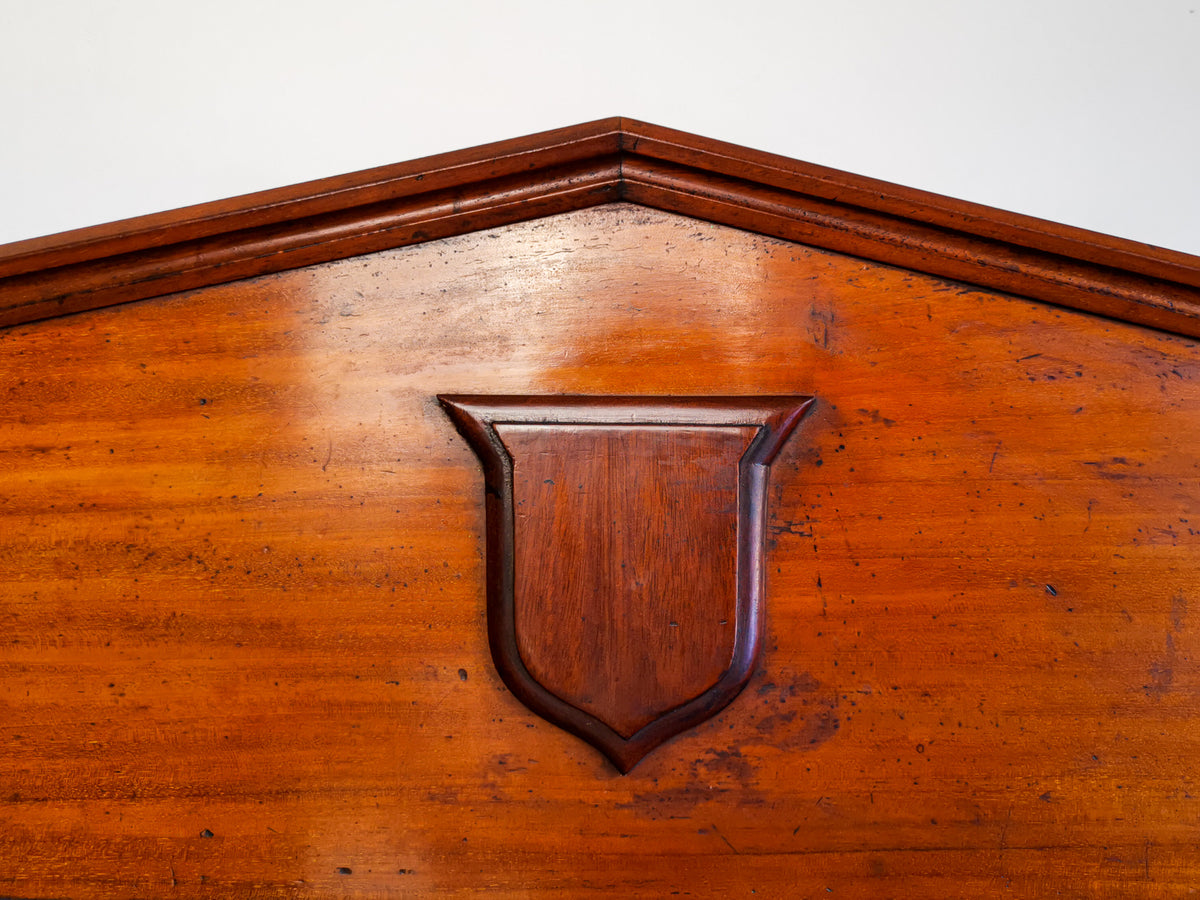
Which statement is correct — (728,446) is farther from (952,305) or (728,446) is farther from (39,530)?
(39,530)

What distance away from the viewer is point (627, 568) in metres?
0.56

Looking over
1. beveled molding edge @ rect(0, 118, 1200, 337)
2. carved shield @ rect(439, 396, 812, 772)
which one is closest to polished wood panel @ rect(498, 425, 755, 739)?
carved shield @ rect(439, 396, 812, 772)

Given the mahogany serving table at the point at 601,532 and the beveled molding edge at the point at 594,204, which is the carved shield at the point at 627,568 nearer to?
the mahogany serving table at the point at 601,532

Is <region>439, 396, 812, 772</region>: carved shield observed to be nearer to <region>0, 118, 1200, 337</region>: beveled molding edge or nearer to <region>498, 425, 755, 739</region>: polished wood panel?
<region>498, 425, 755, 739</region>: polished wood panel

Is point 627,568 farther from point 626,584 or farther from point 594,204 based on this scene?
point 594,204

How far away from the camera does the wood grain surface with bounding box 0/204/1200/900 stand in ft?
1.88

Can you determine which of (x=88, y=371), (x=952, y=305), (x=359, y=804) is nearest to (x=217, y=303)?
(x=88, y=371)

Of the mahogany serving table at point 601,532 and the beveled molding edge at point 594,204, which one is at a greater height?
the beveled molding edge at point 594,204

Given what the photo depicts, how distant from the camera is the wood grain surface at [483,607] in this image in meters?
0.57

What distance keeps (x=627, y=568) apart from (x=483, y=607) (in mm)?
107

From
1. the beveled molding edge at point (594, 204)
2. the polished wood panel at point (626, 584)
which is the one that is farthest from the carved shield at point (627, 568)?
the beveled molding edge at point (594, 204)

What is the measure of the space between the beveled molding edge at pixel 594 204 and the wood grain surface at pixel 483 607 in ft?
0.05

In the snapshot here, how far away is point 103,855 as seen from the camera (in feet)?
1.92

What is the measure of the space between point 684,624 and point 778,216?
0.29 metres
